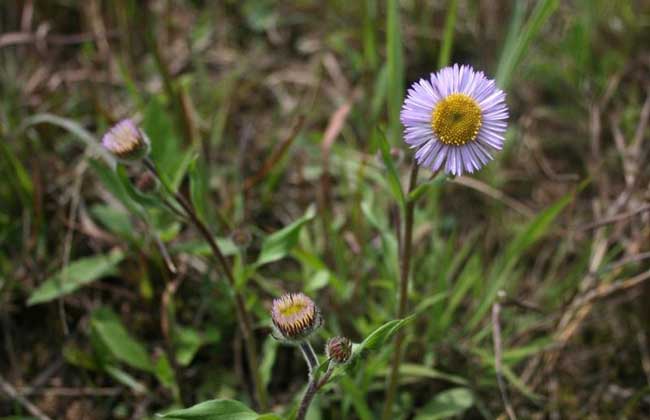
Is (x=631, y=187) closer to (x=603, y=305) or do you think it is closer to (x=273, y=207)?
(x=603, y=305)

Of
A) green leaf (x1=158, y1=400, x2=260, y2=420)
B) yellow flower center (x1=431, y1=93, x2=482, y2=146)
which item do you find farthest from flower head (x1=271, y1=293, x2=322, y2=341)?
yellow flower center (x1=431, y1=93, x2=482, y2=146)

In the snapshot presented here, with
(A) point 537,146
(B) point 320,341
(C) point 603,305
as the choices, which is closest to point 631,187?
(C) point 603,305

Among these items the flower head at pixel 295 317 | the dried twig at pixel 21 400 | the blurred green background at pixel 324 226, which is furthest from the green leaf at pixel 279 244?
the dried twig at pixel 21 400

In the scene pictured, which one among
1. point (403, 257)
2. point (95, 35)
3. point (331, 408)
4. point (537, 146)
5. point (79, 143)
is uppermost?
point (95, 35)

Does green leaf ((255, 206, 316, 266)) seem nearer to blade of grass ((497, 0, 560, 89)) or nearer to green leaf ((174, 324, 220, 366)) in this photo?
green leaf ((174, 324, 220, 366))

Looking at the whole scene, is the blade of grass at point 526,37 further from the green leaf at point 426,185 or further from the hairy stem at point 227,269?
the hairy stem at point 227,269

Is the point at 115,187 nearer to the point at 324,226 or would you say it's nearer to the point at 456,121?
the point at 324,226
